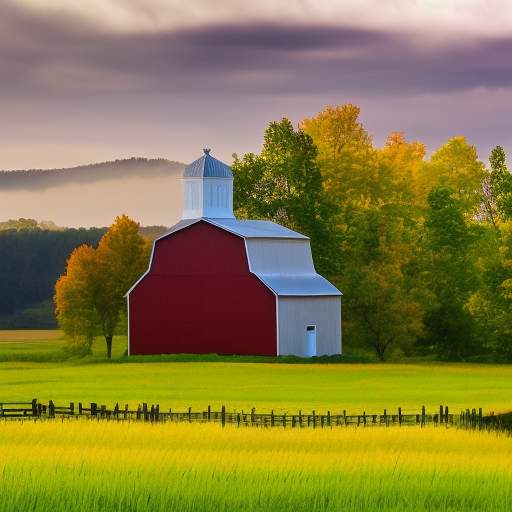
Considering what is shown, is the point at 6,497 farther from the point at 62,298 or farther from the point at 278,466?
the point at 62,298

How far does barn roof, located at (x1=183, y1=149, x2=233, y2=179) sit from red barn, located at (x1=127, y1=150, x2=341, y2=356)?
6.59m

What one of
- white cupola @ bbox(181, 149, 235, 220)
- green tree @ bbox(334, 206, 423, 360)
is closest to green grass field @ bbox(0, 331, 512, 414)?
green tree @ bbox(334, 206, 423, 360)

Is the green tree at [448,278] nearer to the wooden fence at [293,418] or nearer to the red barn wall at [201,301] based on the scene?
the red barn wall at [201,301]

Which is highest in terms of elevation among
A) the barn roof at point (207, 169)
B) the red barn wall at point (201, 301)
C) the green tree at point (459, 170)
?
the green tree at point (459, 170)

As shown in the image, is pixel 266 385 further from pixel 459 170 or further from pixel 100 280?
pixel 459 170

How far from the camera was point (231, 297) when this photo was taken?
89.6 meters

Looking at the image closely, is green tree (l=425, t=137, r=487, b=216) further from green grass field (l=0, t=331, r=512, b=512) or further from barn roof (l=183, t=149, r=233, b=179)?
green grass field (l=0, t=331, r=512, b=512)

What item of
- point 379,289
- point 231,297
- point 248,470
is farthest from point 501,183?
point 248,470

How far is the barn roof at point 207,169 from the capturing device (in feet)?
328

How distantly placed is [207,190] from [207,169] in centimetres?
178

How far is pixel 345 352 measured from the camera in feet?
333

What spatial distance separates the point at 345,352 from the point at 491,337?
1467cm

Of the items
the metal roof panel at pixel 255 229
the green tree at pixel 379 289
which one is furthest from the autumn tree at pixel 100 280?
the green tree at pixel 379 289

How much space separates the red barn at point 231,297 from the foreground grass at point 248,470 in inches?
1875
